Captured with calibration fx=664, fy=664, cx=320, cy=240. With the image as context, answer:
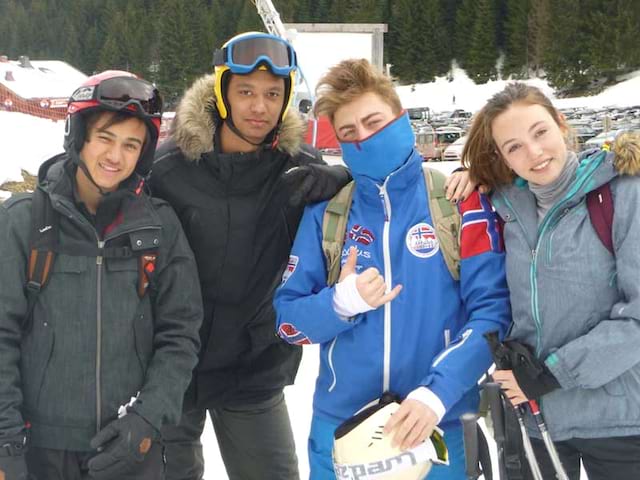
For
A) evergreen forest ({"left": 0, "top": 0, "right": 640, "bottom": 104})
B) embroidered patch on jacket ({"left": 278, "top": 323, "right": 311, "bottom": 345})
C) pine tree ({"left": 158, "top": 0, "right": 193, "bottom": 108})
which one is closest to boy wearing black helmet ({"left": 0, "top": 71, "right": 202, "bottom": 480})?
embroidered patch on jacket ({"left": 278, "top": 323, "right": 311, "bottom": 345})

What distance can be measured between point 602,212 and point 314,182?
896 mm

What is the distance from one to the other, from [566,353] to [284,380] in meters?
1.25

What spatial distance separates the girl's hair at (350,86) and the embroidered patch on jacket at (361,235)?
37cm

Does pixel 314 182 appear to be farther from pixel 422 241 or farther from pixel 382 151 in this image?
pixel 422 241

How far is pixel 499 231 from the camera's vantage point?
6.81ft

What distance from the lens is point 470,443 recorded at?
6.10 feet

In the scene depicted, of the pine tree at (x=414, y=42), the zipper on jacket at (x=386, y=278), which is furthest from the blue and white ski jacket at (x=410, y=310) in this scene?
the pine tree at (x=414, y=42)

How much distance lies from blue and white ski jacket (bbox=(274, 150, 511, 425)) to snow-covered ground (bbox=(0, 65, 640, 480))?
1.37 meters

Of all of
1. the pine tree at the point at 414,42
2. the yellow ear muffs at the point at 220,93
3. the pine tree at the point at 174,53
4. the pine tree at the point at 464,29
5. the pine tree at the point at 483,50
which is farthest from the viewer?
the pine tree at the point at 174,53

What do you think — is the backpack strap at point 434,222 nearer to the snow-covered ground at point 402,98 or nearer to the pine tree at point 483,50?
the snow-covered ground at point 402,98

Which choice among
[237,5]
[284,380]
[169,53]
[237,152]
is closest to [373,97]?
[237,152]

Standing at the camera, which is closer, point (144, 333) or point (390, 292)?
point (390, 292)

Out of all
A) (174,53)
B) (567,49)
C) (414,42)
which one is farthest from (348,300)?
(174,53)

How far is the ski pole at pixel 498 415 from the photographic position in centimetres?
198
